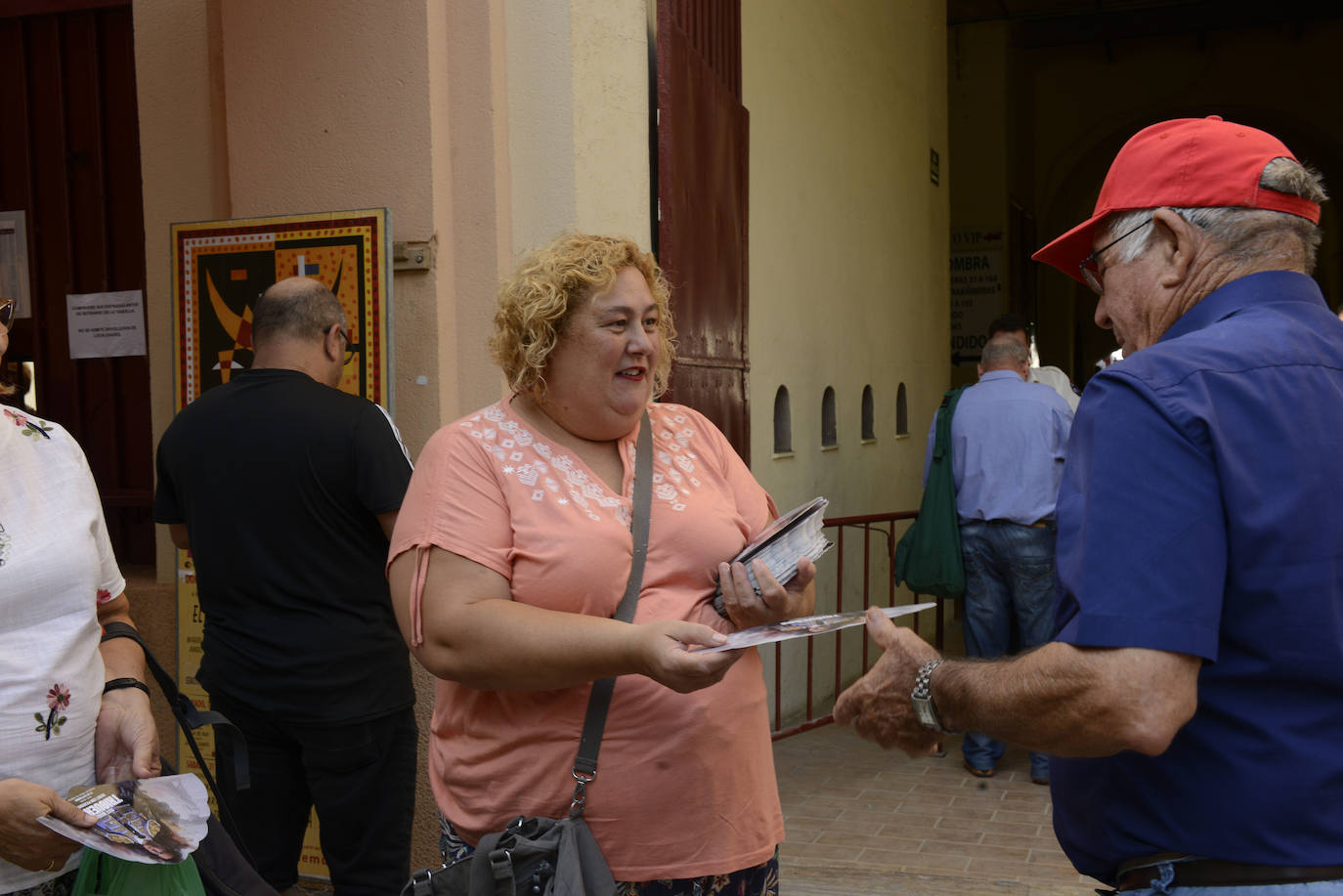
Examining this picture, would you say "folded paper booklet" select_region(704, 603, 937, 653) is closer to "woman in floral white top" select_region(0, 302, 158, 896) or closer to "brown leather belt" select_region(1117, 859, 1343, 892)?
"brown leather belt" select_region(1117, 859, 1343, 892)

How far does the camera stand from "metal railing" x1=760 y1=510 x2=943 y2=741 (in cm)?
684

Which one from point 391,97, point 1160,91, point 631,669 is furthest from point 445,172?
point 1160,91

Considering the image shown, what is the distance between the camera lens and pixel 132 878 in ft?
6.63

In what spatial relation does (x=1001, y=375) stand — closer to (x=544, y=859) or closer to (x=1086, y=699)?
(x=544, y=859)

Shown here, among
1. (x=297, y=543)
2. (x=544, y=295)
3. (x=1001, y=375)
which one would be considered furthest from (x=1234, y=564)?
(x=1001, y=375)

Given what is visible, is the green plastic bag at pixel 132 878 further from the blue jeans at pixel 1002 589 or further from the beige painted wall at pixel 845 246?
the beige painted wall at pixel 845 246

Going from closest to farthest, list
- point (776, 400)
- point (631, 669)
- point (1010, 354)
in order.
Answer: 1. point (631, 669)
2. point (1010, 354)
3. point (776, 400)

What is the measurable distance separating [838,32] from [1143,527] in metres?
7.25

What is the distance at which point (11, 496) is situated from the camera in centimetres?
215

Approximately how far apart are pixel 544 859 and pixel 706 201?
367 centimetres

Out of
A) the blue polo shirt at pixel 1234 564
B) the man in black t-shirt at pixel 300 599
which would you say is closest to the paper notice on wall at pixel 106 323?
the man in black t-shirt at pixel 300 599

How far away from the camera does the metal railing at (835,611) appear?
22.4 feet

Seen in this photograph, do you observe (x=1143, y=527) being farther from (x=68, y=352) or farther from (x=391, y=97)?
(x=68, y=352)

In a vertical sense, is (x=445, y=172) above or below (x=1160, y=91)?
below
